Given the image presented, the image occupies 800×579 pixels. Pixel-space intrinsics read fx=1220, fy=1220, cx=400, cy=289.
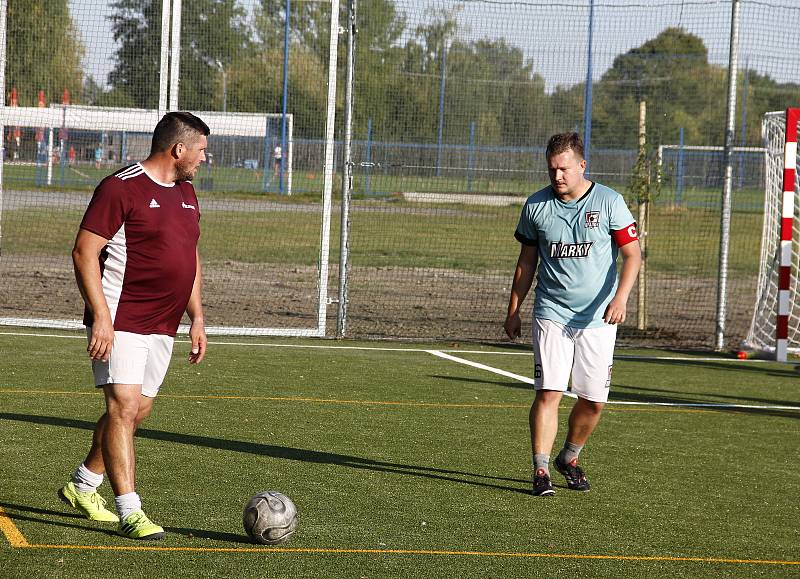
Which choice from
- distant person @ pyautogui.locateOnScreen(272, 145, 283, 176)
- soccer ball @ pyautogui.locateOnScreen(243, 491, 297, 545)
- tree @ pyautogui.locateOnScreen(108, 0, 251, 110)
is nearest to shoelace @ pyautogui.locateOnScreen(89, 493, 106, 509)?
soccer ball @ pyautogui.locateOnScreen(243, 491, 297, 545)

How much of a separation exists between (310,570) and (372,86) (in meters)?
12.7

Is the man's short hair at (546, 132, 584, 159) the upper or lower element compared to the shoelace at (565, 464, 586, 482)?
upper

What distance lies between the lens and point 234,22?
51.6 feet

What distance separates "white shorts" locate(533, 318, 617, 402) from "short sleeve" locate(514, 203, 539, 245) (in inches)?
18.7

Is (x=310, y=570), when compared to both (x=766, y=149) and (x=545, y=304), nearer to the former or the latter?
(x=545, y=304)

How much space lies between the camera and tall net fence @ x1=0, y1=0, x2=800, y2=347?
14.3 meters

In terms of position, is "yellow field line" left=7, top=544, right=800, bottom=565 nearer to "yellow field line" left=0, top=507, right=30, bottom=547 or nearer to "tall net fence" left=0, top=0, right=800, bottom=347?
"yellow field line" left=0, top=507, right=30, bottom=547

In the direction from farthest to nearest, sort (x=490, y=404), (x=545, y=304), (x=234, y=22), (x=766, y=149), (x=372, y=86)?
(x=372, y=86), (x=234, y=22), (x=766, y=149), (x=490, y=404), (x=545, y=304)

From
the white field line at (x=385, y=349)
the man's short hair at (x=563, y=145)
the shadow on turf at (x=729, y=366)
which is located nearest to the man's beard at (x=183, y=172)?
Answer: the man's short hair at (x=563, y=145)

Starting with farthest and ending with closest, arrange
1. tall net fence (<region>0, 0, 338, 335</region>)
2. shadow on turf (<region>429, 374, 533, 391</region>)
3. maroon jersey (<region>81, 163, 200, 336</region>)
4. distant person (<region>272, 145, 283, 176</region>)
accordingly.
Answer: distant person (<region>272, 145, 283, 176</region>) < tall net fence (<region>0, 0, 338, 335</region>) < shadow on turf (<region>429, 374, 533, 391</region>) < maroon jersey (<region>81, 163, 200, 336</region>)

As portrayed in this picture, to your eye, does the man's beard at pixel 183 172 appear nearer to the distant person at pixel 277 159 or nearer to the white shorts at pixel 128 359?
the white shorts at pixel 128 359

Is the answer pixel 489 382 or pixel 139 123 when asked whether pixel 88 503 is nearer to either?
A: pixel 489 382

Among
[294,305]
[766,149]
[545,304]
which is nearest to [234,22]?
[294,305]

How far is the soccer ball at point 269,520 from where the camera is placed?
562cm
